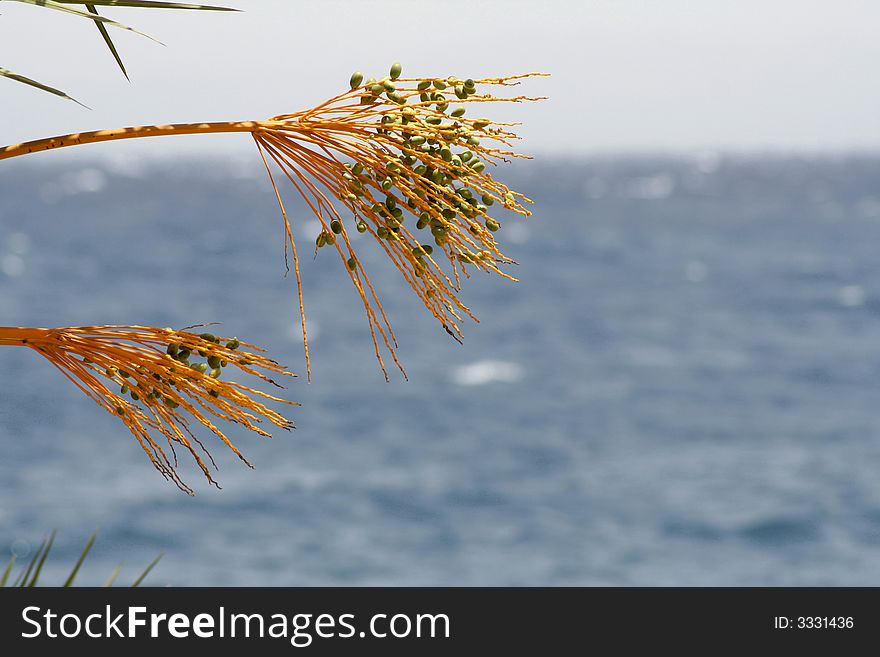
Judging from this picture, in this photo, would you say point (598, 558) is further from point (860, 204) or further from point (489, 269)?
point (860, 204)

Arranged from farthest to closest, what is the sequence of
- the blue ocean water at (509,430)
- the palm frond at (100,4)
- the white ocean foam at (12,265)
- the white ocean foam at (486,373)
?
the white ocean foam at (12,265), the white ocean foam at (486,373), the blue ocean water at (509,430), the palm frond at (100,4)

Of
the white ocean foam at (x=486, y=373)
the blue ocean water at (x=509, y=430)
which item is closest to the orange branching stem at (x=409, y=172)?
the blue ocean water at (x=509, y=430)

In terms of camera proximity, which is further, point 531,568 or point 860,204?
point 860,204

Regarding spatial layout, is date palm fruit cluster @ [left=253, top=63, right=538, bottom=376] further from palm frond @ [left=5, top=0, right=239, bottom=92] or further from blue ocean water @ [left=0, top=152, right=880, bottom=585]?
blue ocean water @ [left=0, top=152, right=880, bottom=585]

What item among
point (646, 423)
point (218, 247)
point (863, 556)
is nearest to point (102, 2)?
point (863, 556)

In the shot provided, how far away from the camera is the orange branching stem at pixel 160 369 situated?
1629mm

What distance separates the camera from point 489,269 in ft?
5.41

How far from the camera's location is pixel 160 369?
1.67 meters

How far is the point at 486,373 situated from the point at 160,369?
100 ft

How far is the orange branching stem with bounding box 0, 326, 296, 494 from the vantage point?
1.63 meters

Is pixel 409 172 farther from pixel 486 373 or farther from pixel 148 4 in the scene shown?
pixel 486 373

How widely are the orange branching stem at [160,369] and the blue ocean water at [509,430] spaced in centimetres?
1821

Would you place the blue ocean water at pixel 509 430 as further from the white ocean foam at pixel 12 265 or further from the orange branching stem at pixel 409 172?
the orange branching stem at pixel 409 172

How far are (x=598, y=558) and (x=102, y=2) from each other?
20.7 meters
